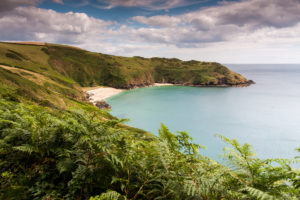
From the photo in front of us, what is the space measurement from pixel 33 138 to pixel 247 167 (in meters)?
3.87

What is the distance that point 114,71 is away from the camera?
134000 mm

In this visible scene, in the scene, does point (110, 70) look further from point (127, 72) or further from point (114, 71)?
point (127, 72)

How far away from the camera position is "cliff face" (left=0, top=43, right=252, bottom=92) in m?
121

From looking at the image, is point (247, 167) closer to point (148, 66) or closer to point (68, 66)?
point (68, 66)

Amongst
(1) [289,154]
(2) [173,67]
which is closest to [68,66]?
(2) [173,67]

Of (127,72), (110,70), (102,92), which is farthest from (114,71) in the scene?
(102,92)

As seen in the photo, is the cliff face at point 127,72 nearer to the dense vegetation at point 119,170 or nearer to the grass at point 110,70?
the grass at point 110,70

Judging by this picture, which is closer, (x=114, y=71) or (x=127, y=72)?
(x=114, y=71)

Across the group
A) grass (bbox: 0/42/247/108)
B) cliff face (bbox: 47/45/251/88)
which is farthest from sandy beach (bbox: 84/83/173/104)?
cliff face (bbox: 47/45/251/88)

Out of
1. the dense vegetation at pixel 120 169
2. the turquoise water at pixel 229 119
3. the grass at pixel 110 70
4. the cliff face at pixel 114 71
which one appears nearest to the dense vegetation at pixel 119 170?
the dense vegetation at pixel 120 169

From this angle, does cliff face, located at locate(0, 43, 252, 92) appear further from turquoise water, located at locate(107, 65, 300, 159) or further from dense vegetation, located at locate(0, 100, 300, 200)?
dense vegetation, located at locate(0, 100, 300, 200)

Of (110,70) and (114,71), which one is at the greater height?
(110,70)

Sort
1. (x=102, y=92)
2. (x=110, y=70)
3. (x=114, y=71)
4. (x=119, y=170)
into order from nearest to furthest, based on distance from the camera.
Result: (x=119, y=170) < (x=102, y=92) < (x=114, y=71) < (x=110, y=70)

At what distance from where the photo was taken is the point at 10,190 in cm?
244
